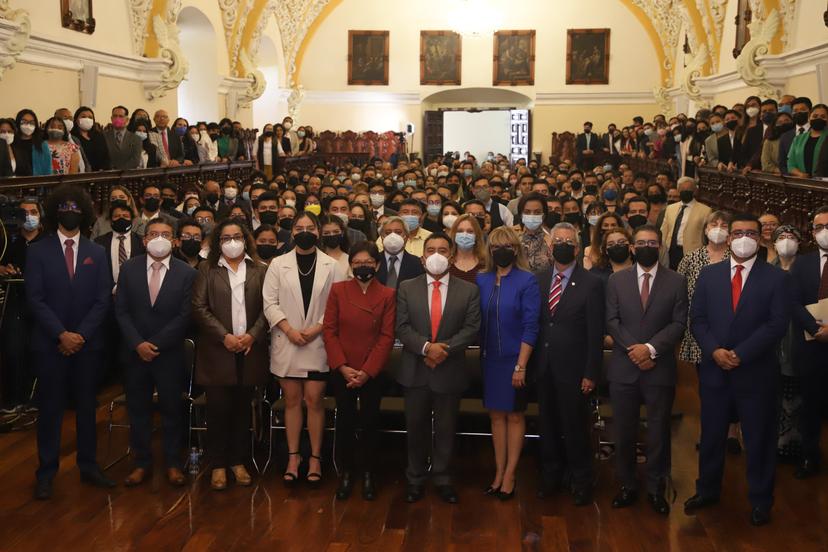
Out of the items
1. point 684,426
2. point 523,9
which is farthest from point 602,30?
point 684,426

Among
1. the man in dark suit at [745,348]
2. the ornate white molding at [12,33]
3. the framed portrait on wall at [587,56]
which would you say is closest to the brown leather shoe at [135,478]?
the man in dark suit at [745,348]

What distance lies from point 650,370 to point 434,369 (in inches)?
54.8

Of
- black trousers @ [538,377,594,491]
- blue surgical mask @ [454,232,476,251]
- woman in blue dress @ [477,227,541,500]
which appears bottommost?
black trousers @ [538,377,594,491]

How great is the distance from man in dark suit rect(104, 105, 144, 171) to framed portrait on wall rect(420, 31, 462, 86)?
2006 cm

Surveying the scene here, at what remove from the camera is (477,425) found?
760 centimetres

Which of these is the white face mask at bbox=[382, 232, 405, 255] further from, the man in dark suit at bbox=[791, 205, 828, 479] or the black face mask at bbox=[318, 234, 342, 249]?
the man in dark suit at bbox=[791, 205, 828, 479]

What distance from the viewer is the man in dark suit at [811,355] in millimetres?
6887

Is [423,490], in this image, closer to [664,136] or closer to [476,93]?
[664,136]

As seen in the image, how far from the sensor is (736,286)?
6.16 meters

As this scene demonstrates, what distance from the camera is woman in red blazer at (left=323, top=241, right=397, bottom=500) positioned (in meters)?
6.57

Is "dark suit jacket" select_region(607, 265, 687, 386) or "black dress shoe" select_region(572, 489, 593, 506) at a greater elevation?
"dark suit jacket" select_region(607, 265, 687, 386)

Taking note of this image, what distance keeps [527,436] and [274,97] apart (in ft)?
80.9

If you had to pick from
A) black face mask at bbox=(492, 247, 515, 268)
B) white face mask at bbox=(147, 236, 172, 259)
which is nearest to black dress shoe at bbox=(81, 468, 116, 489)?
white face mask at bbox=(147, 236, 172, 259)

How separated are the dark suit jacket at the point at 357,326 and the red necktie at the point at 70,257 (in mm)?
1755
